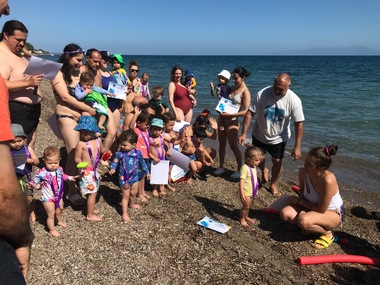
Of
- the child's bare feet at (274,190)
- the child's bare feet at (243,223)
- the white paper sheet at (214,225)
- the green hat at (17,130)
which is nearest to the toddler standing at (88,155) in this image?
the green hat at (17,130)

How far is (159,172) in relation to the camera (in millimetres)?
5324

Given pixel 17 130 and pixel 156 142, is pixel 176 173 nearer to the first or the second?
pixel 156 142

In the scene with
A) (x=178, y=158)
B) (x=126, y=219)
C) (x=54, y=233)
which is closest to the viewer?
(x=54, y=233)

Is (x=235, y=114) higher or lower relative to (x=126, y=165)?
higher

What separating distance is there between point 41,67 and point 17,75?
10.4 inches

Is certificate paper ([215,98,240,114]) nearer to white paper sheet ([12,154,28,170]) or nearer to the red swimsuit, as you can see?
the red swimsuit

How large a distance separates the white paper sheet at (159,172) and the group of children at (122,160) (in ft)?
0.27

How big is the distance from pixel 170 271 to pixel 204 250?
22.7 inches

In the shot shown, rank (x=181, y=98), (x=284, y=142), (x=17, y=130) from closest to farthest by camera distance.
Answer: (x=17, y=130), (x=284, y=142), (x=181, y=98)

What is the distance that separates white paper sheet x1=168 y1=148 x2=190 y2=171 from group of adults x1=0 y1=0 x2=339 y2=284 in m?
1.07

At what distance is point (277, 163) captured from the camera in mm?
5969

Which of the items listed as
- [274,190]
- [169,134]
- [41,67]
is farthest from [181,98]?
[41,67]

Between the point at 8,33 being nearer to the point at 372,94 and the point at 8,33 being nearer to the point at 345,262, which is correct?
the point at 345,262

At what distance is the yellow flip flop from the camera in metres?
4.39
